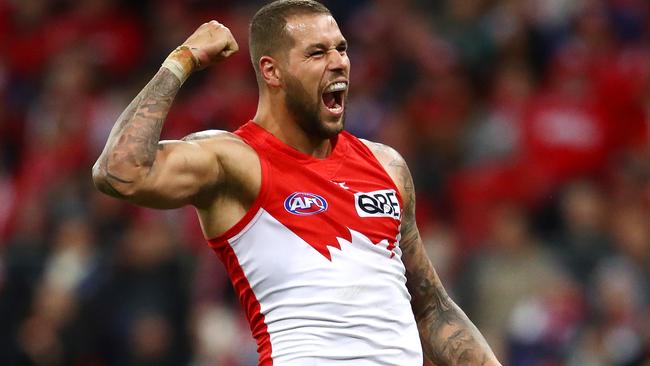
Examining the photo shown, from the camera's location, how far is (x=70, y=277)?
404 inches

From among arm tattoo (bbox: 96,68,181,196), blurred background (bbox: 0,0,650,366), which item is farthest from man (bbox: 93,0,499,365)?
blurred background (bbox: 0,0,650,366)

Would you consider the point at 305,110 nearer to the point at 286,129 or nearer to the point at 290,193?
the point at 286,129

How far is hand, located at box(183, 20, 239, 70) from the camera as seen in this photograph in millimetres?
4547

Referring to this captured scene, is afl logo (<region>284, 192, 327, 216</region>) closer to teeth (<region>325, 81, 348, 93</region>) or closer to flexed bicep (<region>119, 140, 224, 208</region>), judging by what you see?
flexed bicep (<region>119, 140, 224, 208</region>)

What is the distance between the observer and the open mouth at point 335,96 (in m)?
4.72

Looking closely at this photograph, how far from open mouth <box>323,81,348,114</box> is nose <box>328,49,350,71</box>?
5 centimetres

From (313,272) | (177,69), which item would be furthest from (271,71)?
(313,272)

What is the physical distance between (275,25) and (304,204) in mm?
665

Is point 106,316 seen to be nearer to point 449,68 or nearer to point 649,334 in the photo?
point 449,68

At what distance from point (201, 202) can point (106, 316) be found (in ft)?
17.8

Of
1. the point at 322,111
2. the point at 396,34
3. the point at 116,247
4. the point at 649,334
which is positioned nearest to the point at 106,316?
the point at 116,247

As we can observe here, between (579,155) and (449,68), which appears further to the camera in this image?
(449,68)

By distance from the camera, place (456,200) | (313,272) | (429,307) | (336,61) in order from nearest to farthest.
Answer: (313,272), (336,61), (429,307), (456,200)

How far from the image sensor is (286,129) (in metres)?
4.77
